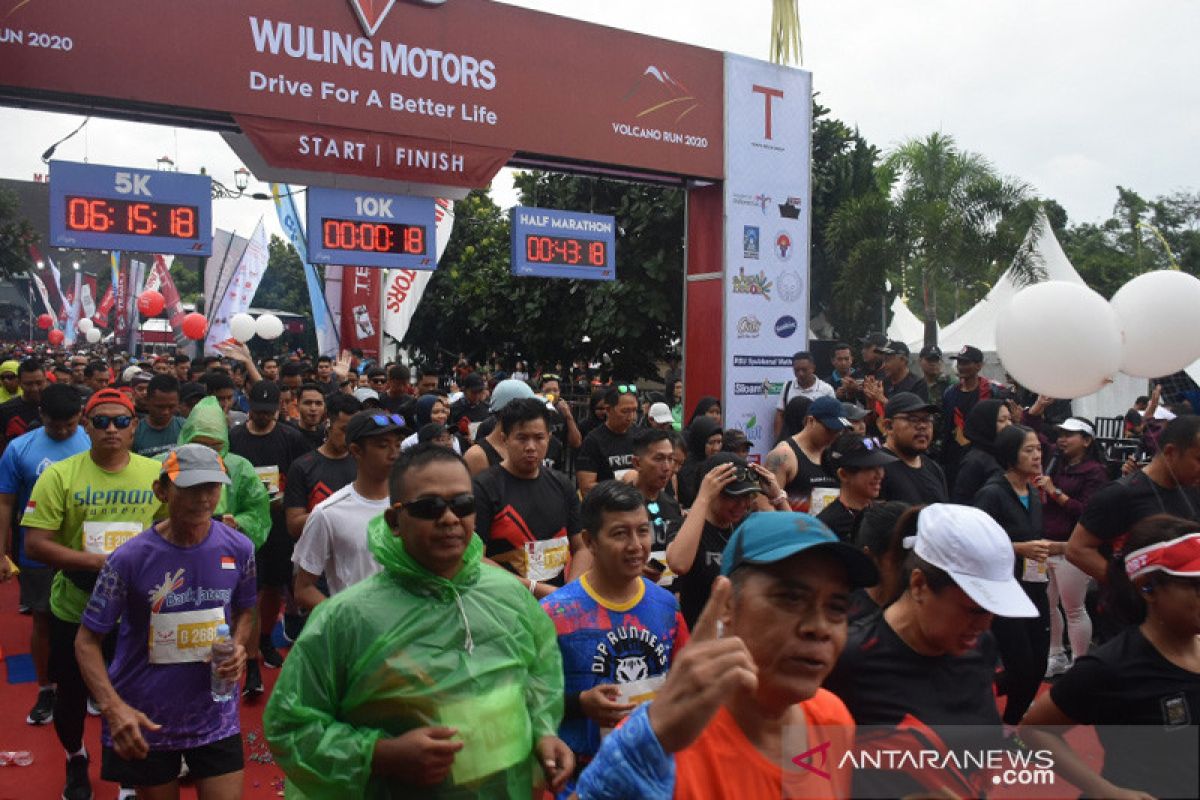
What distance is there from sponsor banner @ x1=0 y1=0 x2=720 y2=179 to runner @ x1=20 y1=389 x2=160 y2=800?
5337 mm

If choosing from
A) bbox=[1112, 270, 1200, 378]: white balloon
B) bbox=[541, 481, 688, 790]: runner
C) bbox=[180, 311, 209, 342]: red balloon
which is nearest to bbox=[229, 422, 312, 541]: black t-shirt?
bbox=[541, 481, 688, 790]: runner

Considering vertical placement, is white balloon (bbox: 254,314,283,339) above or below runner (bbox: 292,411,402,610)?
above

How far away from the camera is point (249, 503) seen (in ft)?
17.5

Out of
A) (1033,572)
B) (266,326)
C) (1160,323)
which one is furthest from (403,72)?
(266,326)

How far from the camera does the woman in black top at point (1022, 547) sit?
4594mm

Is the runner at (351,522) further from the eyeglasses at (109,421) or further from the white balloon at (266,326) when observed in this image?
the white balloon at (266,326)

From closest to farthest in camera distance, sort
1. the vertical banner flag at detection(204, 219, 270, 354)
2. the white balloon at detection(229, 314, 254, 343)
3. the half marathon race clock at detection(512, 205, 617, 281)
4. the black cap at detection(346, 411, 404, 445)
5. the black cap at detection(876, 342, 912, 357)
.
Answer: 1. the black cap at detection(346, 411, 404, 445)
2. the black cap at detection(876, 342, 912, 357)
3. the half marathon race clock at detection(512, 205, 617, 281)
4. the white balloon at detection(229, 314, 254, 343)
5. the vertical banner flag at detection(204, 219, 270, 354)

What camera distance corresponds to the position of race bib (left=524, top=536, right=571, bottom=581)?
4484mm

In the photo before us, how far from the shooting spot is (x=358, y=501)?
14.2 ft

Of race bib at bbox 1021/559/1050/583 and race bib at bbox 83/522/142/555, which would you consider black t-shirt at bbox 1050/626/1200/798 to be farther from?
race bib at bbox 83/522/142/555

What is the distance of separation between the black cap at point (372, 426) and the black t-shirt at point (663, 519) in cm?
129

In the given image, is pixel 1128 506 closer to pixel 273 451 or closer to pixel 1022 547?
pixel 1022 547

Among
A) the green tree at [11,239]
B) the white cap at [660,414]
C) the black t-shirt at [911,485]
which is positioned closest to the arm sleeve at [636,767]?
the black t-shirt at [911,485]

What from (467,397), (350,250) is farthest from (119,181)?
(467,397)
